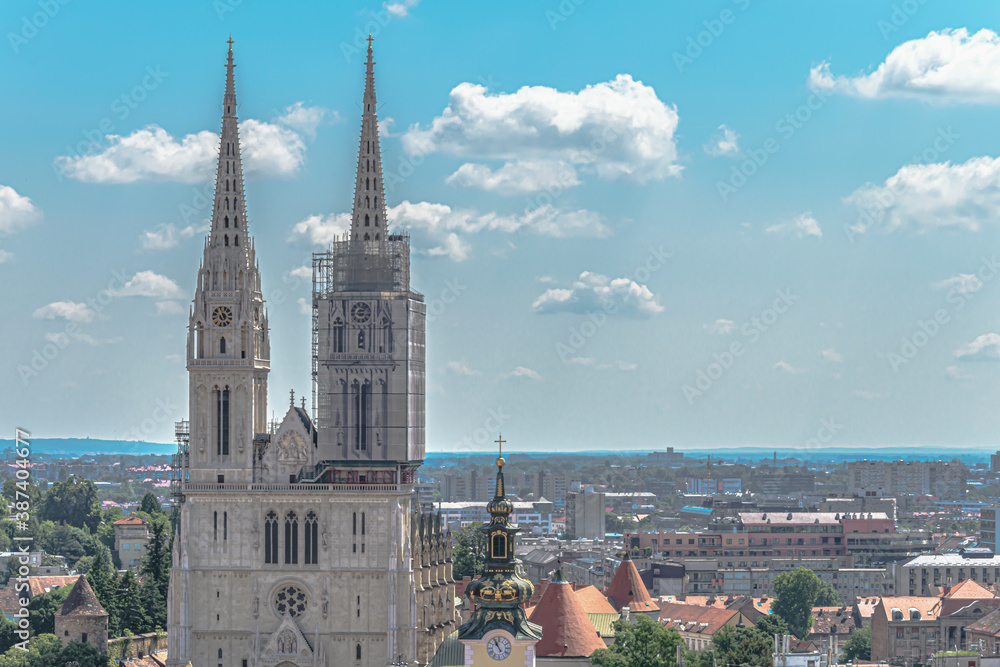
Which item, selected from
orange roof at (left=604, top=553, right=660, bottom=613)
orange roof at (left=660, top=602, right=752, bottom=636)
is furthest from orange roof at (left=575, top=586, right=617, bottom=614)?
orange roof at (left=660, top=602, right=752, bottom=636)

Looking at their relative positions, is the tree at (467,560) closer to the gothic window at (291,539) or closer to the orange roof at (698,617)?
the orange roof at (698,617)

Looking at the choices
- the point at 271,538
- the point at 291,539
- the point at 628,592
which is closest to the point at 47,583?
the point at 628,592

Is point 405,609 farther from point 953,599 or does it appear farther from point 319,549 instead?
point 953,599

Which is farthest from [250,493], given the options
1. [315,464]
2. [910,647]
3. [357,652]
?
[910,647]

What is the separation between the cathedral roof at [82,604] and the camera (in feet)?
474

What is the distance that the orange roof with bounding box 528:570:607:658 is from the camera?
4916 inches

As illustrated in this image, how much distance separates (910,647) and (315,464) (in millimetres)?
78214

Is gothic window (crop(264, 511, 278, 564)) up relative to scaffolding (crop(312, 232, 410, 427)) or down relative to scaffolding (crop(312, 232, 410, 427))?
down

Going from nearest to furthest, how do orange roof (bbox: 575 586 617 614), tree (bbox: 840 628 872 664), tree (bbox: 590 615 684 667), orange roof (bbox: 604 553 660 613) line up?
tree (bbox: 590 615 684 667), orange roof (bbox: 575 586 617 614), orange roof (bbox: 604 553 660 613), tree (bbox: 840 628 872 664)

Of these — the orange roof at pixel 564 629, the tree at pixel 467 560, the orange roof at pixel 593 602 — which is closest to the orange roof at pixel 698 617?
the tree at pixel 467 560

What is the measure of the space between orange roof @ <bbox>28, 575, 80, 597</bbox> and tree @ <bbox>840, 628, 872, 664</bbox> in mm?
76987

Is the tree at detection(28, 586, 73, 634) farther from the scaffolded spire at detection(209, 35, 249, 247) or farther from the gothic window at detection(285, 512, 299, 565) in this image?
the scaffolded spire at detection(209, 35, 249, 247)

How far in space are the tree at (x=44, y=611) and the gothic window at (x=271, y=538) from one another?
106 ft

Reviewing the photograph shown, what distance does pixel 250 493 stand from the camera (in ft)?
405
